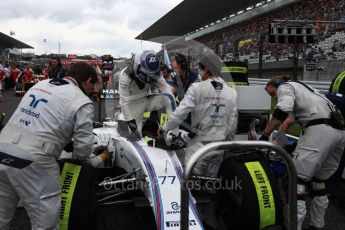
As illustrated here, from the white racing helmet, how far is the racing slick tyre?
1479 mm

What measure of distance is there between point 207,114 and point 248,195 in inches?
36.0

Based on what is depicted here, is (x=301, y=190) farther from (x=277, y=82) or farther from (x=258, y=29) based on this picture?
(x=258, y=29)

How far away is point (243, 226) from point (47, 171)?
1.41 m

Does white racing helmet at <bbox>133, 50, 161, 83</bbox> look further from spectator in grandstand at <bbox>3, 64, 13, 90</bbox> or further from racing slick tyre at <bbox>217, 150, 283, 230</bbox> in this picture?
spectator in grandstand at <bbox>3, 64, 13, 90</bbox>

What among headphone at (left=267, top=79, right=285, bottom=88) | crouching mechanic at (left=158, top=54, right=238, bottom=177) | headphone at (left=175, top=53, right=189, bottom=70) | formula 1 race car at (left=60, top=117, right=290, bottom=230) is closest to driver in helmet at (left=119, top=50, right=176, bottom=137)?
headphone at (left=175, top=53, right=189, bottom=70)

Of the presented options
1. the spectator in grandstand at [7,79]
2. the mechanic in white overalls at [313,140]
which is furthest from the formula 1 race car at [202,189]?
the spectator in grandstand at [7,79]

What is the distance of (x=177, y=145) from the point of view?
3510 millimetres

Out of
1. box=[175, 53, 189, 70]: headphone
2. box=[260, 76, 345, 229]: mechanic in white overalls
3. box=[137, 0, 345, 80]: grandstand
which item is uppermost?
box=[137, 0, 345, 80]: grandstand

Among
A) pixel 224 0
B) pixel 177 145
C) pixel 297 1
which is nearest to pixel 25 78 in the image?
pixel 224 0

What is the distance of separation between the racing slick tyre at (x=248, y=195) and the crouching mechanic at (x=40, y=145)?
1.11 metres

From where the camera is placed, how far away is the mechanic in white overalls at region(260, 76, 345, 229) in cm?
335

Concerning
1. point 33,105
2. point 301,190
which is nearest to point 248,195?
point 301,190

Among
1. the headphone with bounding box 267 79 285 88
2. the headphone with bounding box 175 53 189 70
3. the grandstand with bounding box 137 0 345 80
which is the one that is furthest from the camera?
the grandstand with bounding box 137 0 345 80

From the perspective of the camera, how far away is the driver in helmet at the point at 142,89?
4156 mm
